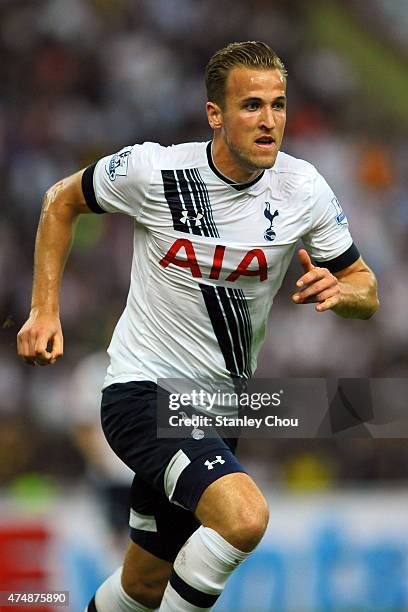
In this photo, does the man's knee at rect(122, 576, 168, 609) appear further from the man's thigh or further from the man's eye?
the man's eye

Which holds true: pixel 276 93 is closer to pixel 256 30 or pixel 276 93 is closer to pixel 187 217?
pixel 187 217

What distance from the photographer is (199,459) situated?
4.43 metres

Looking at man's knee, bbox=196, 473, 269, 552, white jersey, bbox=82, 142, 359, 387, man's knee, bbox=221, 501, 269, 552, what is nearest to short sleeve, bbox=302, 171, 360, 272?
white jersey, bbox=82, 142, 359, 387

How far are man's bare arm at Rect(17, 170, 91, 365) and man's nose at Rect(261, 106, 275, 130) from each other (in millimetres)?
883

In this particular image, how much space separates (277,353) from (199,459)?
5.66m

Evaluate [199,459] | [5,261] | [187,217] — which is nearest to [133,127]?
[5,261]

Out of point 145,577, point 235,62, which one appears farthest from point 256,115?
point 145,577

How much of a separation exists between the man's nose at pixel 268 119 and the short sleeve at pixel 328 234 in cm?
39

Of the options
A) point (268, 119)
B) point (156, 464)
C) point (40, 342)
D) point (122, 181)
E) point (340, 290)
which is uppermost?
point (268, 119)

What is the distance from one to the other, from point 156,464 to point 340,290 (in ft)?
3.27

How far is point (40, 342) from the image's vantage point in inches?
183

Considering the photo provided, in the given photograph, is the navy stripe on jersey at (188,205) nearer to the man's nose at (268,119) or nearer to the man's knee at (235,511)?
the man's nose at (268,119)

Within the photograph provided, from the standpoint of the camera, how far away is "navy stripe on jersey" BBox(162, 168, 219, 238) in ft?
16.0

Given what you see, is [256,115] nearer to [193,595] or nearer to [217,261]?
[217,261]
